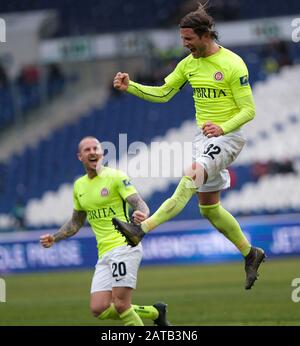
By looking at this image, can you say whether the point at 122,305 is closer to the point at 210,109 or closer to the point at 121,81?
the point at 210,109

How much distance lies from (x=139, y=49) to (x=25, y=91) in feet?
15.6

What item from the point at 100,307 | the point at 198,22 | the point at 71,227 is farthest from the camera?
the point at 71,227

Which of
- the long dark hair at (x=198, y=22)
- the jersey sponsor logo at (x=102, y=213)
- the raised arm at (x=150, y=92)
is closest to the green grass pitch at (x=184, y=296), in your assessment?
the jersey sponsor logo at (x=102, y=213)

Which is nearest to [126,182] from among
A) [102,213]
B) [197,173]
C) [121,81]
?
[102,213]

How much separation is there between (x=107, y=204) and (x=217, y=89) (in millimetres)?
1999

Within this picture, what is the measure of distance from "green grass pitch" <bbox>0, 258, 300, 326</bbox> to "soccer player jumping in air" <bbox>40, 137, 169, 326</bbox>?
77.0 inches

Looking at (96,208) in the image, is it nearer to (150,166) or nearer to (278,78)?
(150,166)

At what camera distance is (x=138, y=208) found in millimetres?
11539

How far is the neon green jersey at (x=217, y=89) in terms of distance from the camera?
1119 cm

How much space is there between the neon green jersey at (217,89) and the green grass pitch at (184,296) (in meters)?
2.92

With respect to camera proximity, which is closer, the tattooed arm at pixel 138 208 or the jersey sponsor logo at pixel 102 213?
the tattooed arm at pixel 138 208

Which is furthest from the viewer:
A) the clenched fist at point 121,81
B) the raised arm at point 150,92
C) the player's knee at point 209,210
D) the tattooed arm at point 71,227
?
the tattooed arm at point 71,227

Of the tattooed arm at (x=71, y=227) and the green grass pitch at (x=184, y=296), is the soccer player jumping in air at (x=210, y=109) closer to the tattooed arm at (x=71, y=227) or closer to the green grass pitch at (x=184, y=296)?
the tattooed arm at (x=71, y=227)

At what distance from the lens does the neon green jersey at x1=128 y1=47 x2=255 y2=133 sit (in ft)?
36.7
